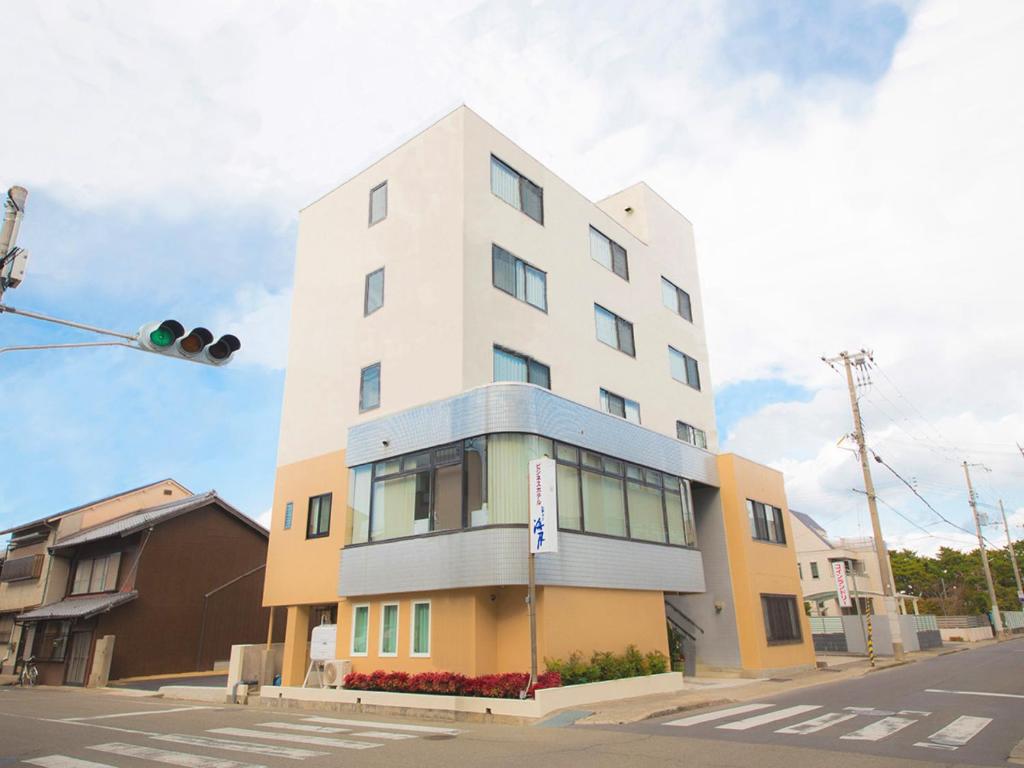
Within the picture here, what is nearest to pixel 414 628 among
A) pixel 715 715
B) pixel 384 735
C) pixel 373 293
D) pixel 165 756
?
pixel 384 735

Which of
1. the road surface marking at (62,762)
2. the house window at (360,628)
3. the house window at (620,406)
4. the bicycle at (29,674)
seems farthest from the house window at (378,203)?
the bicycle at (29,674)

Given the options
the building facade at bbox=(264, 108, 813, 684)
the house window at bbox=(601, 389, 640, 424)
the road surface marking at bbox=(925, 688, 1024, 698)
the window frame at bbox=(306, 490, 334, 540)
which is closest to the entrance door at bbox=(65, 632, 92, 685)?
the building facade at bbox=(264, 108, 813, 684)

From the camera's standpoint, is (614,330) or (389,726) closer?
(389,726)

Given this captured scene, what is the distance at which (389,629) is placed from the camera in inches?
707

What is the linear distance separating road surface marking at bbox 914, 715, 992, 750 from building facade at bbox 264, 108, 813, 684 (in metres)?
7.73

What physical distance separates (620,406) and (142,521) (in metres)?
21.4

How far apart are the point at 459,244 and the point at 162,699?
683 inches

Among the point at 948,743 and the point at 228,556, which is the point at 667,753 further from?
the point at 228,556

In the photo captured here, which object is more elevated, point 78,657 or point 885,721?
point 78,657

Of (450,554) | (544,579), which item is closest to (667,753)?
(544,579)

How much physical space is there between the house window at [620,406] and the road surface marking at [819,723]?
12299 millimetres

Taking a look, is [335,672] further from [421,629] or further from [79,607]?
[79,607]

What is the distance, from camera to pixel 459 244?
20141mm

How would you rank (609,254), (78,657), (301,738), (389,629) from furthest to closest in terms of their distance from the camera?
(78,657) < (609,254) < (389,629) < (301,738)
